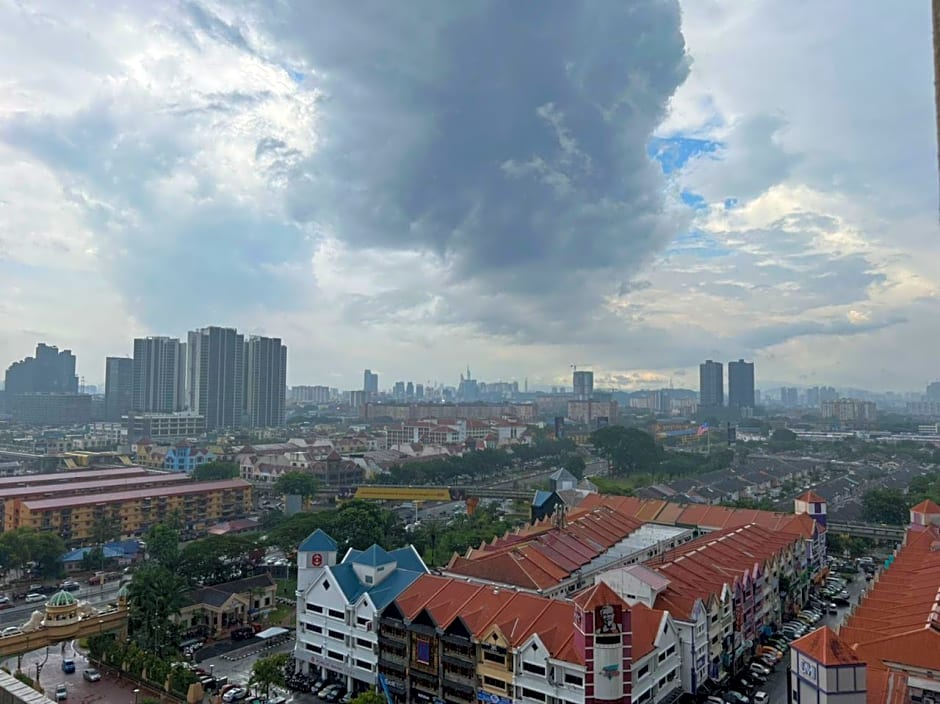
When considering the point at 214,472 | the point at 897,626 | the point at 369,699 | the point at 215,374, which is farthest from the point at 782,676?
the point at 215,374

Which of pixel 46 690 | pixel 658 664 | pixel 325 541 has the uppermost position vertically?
pixel 325 541

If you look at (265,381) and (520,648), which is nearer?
(520,648)

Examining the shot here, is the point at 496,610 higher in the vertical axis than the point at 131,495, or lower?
higher

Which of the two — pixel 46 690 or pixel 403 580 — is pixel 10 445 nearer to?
pixel 46 690

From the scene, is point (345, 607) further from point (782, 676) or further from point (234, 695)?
point (782, 676)

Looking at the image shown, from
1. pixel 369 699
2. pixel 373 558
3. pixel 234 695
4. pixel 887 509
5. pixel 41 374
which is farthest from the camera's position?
pixel 41 374

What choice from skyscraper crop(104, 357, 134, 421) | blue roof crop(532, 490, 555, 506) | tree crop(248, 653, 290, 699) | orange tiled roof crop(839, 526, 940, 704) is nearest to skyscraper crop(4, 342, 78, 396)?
skyscraper crop(104, 357, 134, 421)

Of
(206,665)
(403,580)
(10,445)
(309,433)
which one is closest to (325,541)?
(403,580)
